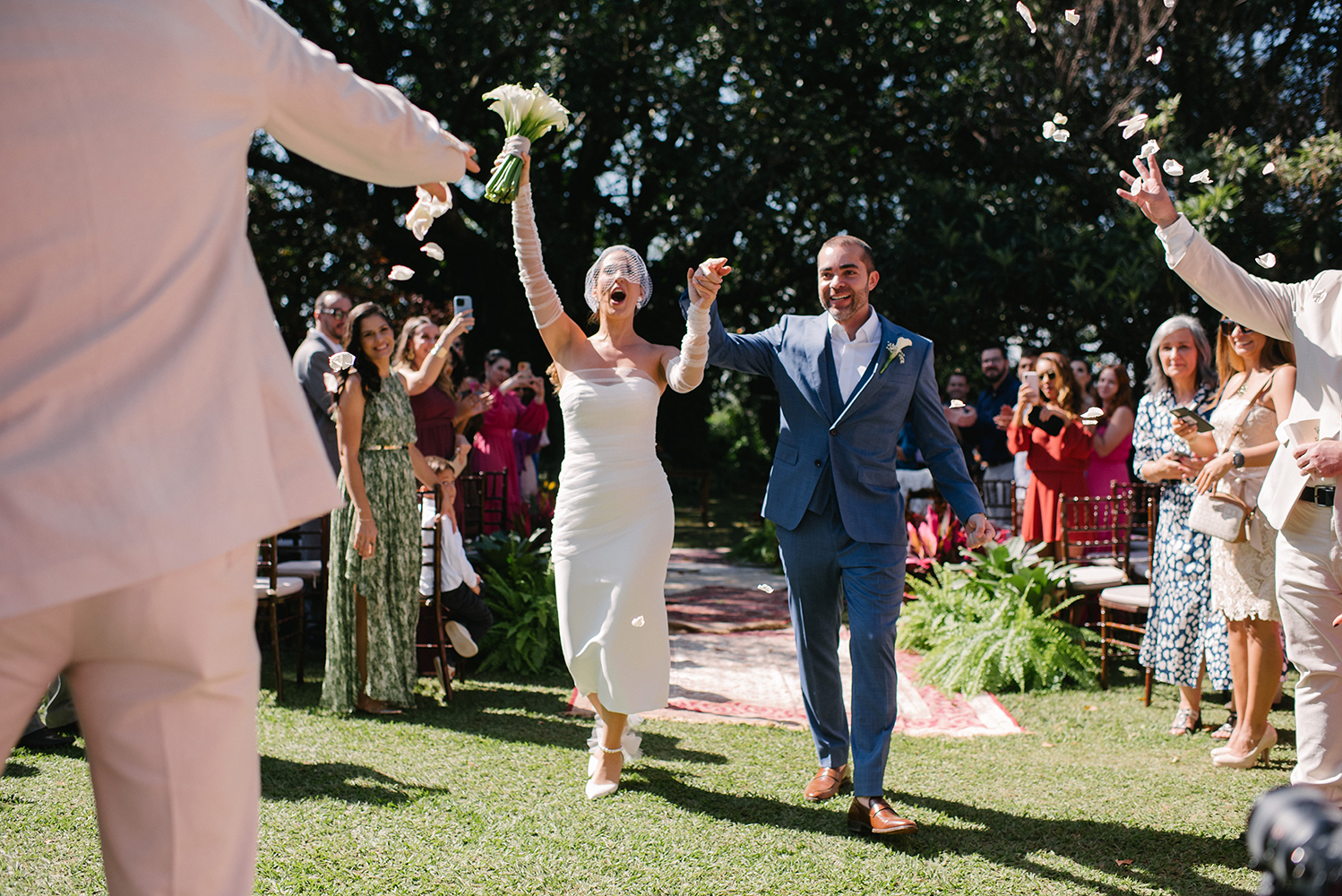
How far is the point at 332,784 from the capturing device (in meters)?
4.50

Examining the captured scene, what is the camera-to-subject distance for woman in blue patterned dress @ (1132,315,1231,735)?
5602mm

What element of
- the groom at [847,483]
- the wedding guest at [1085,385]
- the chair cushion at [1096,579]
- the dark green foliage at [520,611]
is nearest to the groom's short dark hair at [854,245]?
the groom at [847,483]

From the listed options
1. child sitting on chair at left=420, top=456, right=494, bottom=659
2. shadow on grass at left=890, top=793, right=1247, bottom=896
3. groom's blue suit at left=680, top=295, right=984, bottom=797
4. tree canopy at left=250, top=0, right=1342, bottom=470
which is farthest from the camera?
tree canopy at left=250, top=0, right=1342, bottom=470

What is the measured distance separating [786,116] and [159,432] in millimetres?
13646

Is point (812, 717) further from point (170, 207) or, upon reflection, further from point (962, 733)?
point (170, 207)

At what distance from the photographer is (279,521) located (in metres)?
1.68

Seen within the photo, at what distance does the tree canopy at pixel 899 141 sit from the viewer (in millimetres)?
12875

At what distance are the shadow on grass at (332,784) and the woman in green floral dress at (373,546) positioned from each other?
1.05 metres

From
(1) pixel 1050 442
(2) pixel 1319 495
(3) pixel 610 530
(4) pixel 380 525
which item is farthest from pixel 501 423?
(2) pixel 1319 495

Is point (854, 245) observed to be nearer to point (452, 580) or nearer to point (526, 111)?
point (526, 111)

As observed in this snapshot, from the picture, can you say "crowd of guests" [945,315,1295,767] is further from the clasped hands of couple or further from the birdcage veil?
the birdcage veil

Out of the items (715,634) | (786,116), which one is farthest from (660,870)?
(786,116)

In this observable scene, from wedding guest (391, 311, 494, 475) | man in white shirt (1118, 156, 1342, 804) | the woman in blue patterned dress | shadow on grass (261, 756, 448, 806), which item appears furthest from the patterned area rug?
wedding guest (391, 311, 494, 475)

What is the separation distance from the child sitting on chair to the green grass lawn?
0.79 meters
